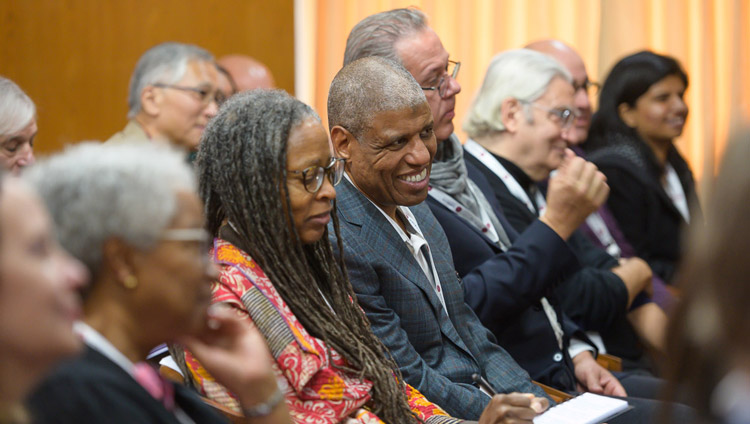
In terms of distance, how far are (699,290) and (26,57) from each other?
5287mm

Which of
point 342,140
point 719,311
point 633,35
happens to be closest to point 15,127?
point 342,140

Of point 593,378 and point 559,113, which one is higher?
point 559,113

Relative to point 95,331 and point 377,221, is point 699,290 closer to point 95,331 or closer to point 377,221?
point 95,331

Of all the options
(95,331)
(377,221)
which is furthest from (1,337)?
(377,221)

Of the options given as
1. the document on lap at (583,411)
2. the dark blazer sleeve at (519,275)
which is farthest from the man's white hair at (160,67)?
the document on lap at (583,411)

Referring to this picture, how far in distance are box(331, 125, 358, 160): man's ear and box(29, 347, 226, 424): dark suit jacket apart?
122cm

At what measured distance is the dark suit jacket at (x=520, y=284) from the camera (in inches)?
104

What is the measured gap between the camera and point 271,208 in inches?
75.8

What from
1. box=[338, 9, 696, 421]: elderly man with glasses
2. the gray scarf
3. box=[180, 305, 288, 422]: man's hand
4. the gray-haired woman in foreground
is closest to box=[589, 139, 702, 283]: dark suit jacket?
box=[338, 9, 696, 421]: elderly man with glasses

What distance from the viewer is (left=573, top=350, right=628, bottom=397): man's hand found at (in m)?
2.85

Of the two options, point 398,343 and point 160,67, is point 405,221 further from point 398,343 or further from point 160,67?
point 160,67

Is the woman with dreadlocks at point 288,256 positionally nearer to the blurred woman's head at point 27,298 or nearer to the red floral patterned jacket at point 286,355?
the red floral patterned jacket at point 286,355

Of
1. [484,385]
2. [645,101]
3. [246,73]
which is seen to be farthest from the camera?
[246,73]

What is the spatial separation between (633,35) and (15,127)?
12.5 ft
